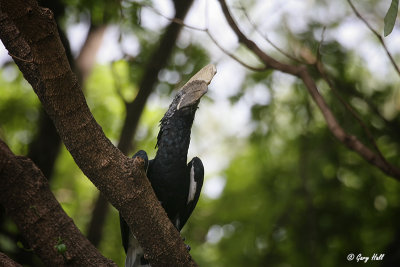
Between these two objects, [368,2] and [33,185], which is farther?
[368,2]

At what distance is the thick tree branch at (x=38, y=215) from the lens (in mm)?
2613

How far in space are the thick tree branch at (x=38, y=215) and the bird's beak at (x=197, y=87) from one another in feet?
3.96

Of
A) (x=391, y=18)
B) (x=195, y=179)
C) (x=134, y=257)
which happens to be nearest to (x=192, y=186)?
(x=195, y=179)

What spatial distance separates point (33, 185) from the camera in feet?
8.82

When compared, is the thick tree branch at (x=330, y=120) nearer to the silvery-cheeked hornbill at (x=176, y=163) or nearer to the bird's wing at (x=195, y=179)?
the silvery-cheeked hornbill at (x=176, y=163)

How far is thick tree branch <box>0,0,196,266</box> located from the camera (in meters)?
2.20

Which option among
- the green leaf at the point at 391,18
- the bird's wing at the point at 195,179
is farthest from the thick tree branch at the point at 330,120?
the green leaf at the point at 391,18

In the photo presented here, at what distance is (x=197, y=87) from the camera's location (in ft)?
10.7

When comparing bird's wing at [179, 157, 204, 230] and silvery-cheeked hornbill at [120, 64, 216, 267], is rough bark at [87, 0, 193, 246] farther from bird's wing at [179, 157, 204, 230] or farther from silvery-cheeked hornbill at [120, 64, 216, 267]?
bird's wing at [179, 157, 204, 230]

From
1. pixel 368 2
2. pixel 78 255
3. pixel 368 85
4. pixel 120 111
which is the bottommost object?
pixel 78 255

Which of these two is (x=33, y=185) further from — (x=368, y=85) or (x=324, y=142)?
(x=368, y=85)

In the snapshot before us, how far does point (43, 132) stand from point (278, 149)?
311cm

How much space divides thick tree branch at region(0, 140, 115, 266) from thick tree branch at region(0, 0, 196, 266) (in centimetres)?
35

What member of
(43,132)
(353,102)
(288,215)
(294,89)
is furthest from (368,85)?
(43,132)
